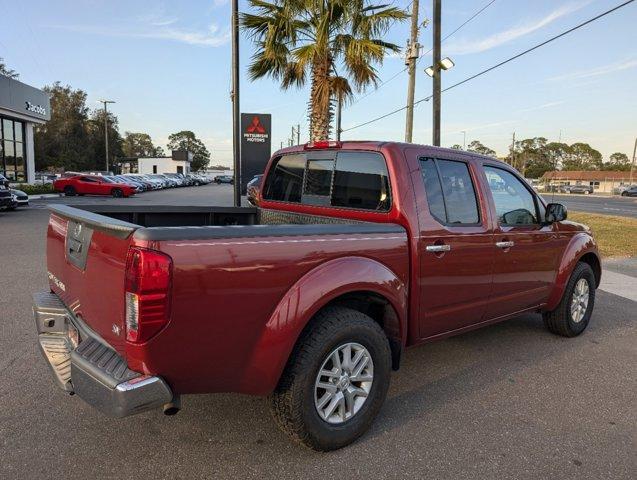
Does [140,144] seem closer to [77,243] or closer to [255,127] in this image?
[255,127]

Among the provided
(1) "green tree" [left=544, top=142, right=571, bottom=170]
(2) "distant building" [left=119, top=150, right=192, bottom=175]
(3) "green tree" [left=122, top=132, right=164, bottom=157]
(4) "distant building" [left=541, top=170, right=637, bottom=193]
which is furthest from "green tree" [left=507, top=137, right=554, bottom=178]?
(3) "green tree" [left=122, top=132, right=164, bottom=157]

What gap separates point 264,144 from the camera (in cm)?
1802

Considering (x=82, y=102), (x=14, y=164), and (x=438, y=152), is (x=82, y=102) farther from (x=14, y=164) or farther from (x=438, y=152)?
(x=438, y=152)

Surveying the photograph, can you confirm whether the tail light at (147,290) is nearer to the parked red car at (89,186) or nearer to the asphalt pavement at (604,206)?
the asphalt pavement at (604,206)

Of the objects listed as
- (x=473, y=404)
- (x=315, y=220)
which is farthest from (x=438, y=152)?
(x=473, y=404)

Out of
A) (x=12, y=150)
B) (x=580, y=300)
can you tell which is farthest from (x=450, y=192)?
(x=12, y=150)

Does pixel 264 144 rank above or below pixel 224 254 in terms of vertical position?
above

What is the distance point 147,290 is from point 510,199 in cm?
328

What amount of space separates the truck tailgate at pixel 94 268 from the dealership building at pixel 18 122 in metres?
31.7

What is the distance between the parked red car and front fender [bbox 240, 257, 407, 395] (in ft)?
104

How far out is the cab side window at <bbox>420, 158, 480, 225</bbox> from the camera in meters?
3.61

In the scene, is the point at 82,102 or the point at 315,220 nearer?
the point at 315,220

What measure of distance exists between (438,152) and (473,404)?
1.88m

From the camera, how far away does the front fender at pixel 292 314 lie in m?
2.58
